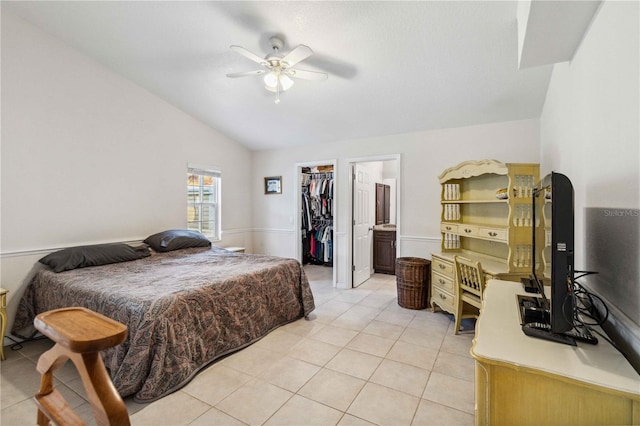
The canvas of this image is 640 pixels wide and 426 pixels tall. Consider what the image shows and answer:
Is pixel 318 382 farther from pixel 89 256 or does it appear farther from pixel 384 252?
pixel 384 252

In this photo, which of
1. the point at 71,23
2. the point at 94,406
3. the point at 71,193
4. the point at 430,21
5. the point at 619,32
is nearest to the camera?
the point at 94,406

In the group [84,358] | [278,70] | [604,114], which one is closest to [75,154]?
[278,70]

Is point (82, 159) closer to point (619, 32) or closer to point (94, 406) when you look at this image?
point (94, 406)

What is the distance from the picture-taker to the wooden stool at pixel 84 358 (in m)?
0.54

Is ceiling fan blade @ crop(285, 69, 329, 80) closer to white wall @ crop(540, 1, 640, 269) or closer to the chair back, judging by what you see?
white wall @ crop(540, 1, 640, 269)

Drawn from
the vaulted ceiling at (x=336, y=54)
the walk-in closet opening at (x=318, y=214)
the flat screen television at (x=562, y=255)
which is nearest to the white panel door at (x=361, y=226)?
the walk-in closet opening at (x=318, y=214)

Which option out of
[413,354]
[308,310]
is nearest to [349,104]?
[308,310]

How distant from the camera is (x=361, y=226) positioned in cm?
498

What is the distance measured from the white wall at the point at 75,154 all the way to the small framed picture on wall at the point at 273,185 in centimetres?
138

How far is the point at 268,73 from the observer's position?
2637mm

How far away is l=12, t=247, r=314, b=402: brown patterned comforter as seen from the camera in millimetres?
1946

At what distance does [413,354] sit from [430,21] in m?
2.75

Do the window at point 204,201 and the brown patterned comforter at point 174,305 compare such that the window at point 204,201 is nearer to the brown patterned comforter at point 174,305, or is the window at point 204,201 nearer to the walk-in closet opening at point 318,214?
the brown patterned comforter at point 174,305

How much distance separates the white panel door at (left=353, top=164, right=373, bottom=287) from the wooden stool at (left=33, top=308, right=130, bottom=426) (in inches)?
165
